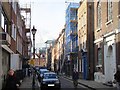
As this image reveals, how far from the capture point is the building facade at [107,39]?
3098 centimetres

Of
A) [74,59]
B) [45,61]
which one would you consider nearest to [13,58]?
[74,59]

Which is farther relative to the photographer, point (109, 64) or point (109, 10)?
point (109, 64)

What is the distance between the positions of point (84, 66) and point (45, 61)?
5089 inches

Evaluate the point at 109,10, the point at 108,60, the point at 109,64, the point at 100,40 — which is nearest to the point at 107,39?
the point at 108,60

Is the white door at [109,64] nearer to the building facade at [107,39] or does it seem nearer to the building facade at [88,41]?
the building facade at [107,39]

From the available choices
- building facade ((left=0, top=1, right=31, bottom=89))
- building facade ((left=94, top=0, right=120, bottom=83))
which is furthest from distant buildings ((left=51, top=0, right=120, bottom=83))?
building facade ((left=0, top=1, right=31, bottom=89))

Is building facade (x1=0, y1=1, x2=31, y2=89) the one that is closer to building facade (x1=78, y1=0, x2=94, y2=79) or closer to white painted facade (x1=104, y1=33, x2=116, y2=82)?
white painted facade (x1=104, y1=33, x2=116, y2=82)

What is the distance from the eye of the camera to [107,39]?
34.6m

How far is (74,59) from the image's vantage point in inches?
2579

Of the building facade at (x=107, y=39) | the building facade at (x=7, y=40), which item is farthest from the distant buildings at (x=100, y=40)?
the building facade at (x=7, y=40)

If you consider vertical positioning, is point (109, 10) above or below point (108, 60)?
above

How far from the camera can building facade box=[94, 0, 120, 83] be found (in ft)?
102

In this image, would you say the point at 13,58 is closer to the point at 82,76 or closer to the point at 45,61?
the point at 82,76

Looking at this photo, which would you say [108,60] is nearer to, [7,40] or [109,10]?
[109,10]
